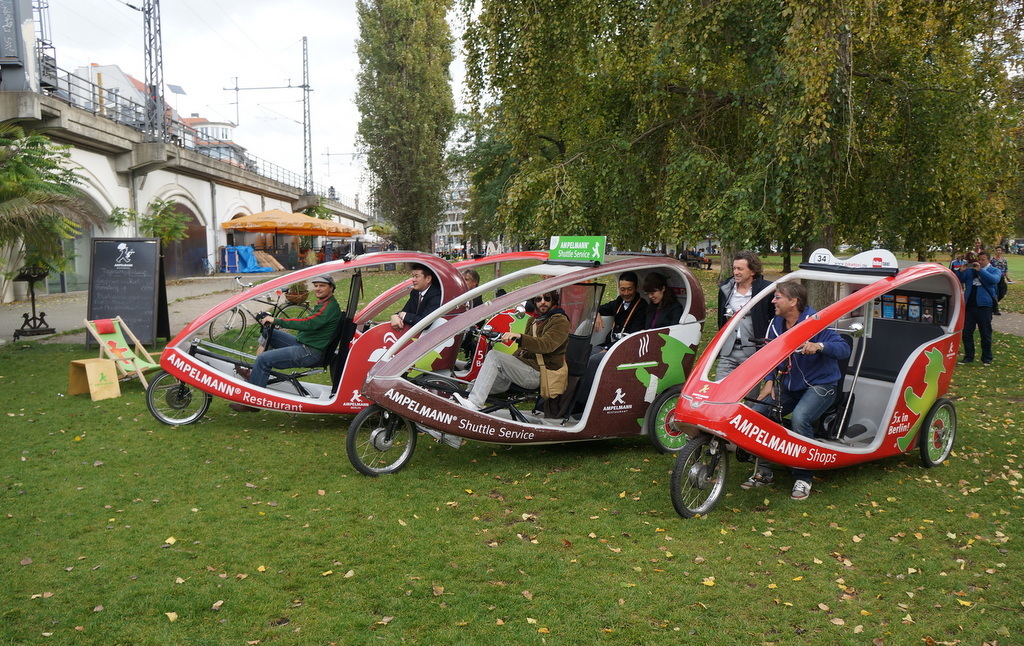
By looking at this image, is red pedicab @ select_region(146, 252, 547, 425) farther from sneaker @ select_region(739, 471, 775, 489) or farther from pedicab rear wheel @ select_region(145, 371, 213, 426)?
sneaker @ select_region(739, 471, 775, 489)

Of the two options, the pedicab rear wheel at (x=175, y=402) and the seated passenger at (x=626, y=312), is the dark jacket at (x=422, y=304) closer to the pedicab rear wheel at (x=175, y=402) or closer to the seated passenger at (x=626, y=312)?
the seated passenger at (x=626, y=312)

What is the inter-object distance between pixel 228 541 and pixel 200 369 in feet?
9.70

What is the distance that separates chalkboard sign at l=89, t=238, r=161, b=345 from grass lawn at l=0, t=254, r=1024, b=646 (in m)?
4.55

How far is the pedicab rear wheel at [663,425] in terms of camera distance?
689 cm

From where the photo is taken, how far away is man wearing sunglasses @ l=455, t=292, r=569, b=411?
655cm

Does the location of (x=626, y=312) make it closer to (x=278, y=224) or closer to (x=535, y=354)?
(x=535, y=354)

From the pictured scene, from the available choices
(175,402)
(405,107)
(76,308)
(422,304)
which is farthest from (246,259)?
(422,304)

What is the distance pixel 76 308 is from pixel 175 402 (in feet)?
40.2

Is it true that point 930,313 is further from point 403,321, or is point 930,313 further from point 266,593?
point 266,593

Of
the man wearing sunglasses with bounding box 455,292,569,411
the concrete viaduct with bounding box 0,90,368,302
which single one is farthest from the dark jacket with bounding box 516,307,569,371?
the concrete viaduct with bounding box 0,90,368,302

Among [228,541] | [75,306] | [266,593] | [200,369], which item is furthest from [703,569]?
[75,306]

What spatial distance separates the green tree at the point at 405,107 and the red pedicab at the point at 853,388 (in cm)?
2844

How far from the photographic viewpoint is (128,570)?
462cm

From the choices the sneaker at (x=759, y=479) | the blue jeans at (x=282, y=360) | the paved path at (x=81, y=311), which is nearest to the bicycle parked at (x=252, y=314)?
the blue jeans at (x=282, y=360)
